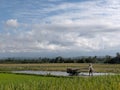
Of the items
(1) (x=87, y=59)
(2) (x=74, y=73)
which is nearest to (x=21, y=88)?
(2) (x=74, y=73)

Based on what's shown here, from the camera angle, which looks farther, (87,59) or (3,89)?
(87,59)

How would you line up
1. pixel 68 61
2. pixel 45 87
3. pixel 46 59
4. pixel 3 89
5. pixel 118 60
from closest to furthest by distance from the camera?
pixel 3 89, pixel 45 87, pixel 118 60, pixel 68 61, pixel 46 59

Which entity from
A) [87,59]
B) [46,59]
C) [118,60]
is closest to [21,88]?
[118,60]

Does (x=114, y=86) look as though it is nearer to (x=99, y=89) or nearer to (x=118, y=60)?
(x=99, y=89)

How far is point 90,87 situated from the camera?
10.6m

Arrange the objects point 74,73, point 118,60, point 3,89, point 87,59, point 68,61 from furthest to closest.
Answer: point 68,61 → point 87,59 → point 118,60 → point 74,73 → point 3,89

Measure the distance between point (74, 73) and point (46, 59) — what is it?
64.6 meters

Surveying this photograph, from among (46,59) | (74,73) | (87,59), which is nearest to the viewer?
(74,73)

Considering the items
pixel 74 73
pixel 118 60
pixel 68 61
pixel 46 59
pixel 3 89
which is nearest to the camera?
pixel 3 89

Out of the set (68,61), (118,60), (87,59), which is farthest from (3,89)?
(68,61)

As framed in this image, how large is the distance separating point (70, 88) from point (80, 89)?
0.41 m

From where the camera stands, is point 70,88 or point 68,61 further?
point 68,61

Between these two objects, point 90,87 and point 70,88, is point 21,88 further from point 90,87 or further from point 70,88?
point 90,87

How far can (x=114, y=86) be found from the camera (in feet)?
33.9
